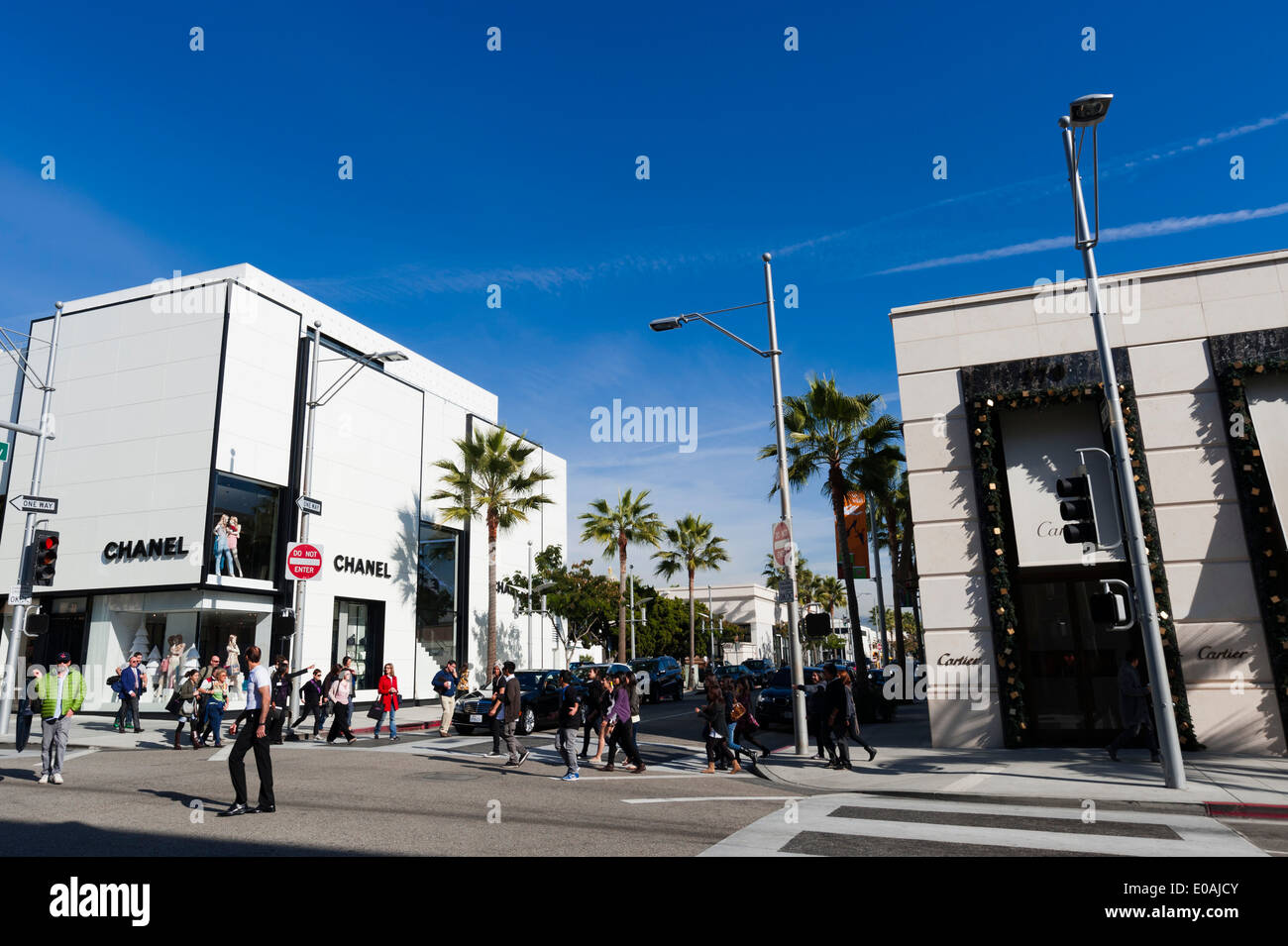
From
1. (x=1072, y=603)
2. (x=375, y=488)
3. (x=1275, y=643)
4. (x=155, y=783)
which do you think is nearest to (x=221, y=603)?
(x=375, y=488)

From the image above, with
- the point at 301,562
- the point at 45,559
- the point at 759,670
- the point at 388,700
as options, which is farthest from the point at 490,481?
the point at 759,670

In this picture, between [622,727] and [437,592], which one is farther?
[437,592]

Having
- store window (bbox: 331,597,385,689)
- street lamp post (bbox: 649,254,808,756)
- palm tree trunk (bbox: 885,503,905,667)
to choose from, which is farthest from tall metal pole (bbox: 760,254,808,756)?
store window (bbox: 331,597,385,689)

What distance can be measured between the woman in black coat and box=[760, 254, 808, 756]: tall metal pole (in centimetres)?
203

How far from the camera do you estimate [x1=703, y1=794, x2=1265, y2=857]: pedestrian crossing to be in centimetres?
722

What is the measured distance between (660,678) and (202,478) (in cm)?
1865

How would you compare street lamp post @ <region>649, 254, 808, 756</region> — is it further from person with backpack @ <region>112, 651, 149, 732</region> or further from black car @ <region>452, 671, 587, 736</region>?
person with backpack @ <region>112, 651, 149, 732</region>

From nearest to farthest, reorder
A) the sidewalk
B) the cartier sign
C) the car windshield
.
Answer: the sidewalk, the cartier sign, the car windshield

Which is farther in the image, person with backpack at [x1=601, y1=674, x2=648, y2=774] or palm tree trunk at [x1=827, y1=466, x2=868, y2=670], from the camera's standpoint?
palm tree trunk at [x1=827, y1=466, x2=868, y2=670]

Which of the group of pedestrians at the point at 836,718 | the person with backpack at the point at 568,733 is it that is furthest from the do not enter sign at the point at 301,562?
the group of pedestrians at the point at 836,718

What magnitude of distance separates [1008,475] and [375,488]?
22193 mm

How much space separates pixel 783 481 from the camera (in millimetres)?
16281

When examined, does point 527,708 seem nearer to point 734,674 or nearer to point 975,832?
point 975,832
